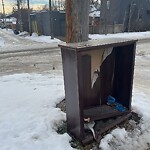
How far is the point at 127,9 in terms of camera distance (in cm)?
2808

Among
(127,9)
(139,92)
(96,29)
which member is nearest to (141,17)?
(127,9)

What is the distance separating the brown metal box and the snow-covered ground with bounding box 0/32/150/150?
1.09ft

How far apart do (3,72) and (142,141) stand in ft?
20.2

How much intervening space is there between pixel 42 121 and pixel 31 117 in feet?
0.93

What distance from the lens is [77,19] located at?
3729 mm

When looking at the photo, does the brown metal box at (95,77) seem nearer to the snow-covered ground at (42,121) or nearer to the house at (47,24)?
the snow-covered ground at (42,121)

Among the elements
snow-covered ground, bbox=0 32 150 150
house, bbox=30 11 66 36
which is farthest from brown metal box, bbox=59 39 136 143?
house, bbox=30 11 66 36

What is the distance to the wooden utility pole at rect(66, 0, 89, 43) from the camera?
12.1ft

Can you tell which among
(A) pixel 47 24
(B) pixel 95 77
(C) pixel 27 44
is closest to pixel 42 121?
(B) pixel 95 77

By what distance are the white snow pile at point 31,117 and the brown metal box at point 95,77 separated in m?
0.37

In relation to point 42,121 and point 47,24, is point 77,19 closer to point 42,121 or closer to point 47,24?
point 42,121

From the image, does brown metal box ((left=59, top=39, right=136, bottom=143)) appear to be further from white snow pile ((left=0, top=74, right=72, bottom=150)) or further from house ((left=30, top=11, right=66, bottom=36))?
house ((left=30, top=11, right=66, bottom=36))

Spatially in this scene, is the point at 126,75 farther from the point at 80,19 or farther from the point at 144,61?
the point at 144,61

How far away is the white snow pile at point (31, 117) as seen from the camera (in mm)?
3139
